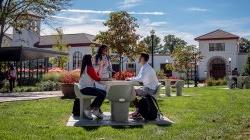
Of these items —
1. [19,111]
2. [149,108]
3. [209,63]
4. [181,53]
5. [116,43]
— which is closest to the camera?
[149,108]

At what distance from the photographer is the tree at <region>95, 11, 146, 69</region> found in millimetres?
27278

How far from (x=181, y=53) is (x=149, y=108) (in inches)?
1418

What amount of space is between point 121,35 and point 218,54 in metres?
39.2

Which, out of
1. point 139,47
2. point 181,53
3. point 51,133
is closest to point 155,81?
point 51,133

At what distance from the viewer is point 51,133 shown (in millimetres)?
8594

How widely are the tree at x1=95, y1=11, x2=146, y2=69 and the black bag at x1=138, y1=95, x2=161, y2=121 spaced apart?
624 inches

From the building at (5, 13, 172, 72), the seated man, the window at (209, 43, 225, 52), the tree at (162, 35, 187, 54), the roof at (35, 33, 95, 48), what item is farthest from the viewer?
the tree at (162, 35, 187, 54)

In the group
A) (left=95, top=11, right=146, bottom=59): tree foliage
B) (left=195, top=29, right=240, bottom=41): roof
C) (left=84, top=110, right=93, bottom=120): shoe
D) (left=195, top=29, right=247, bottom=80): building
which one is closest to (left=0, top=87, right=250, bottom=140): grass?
(left=84, top=110, right=93, bottom=120): shoe

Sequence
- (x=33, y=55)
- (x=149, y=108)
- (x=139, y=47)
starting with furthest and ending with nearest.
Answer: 1. (x=33, y=55)
2. (x=139, y=47)
3. (x=149, y=108)

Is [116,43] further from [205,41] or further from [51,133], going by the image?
[205,41]

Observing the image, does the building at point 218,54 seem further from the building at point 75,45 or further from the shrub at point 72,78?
the shrub at point 72,78

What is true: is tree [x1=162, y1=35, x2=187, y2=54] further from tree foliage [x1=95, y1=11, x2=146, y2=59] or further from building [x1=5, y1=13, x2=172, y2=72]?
tree foliage [x1=95, y1=11, x2=146, y2=59]

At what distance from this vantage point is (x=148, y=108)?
11.0 metres

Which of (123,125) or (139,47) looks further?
(139,47)
